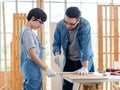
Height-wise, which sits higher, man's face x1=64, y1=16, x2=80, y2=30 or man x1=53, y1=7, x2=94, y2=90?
man's face x1=64, y1=16, x2=80, y2=30

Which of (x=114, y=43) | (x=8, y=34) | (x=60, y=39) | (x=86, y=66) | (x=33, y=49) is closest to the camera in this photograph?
(x=33, y=49)

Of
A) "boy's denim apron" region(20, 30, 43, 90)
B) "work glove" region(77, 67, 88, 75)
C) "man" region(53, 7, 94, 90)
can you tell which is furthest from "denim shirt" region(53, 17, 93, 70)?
"boy's denim apron" region(20, 30, 43, 90)

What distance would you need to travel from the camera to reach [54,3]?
7.90 metres

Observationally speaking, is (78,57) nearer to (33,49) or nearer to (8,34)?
(33,49)

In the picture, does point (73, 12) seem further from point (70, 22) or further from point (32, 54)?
point (32, 54)

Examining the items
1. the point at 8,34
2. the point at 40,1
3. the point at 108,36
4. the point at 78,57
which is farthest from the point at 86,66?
the point at 8,34

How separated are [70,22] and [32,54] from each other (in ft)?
1.73

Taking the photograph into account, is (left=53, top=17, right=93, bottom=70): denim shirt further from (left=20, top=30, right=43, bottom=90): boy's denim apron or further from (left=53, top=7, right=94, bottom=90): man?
(left=20, top=30, right=43, bottom=90): boy's denim apron

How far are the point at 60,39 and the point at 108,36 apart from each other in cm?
203

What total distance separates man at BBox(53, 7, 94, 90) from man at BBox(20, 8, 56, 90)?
32cm

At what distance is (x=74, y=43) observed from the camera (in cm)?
317

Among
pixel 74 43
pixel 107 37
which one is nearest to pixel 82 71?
pixel 74 43

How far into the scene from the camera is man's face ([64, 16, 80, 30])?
2982 mm

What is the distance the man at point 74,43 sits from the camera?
3.00 metres
